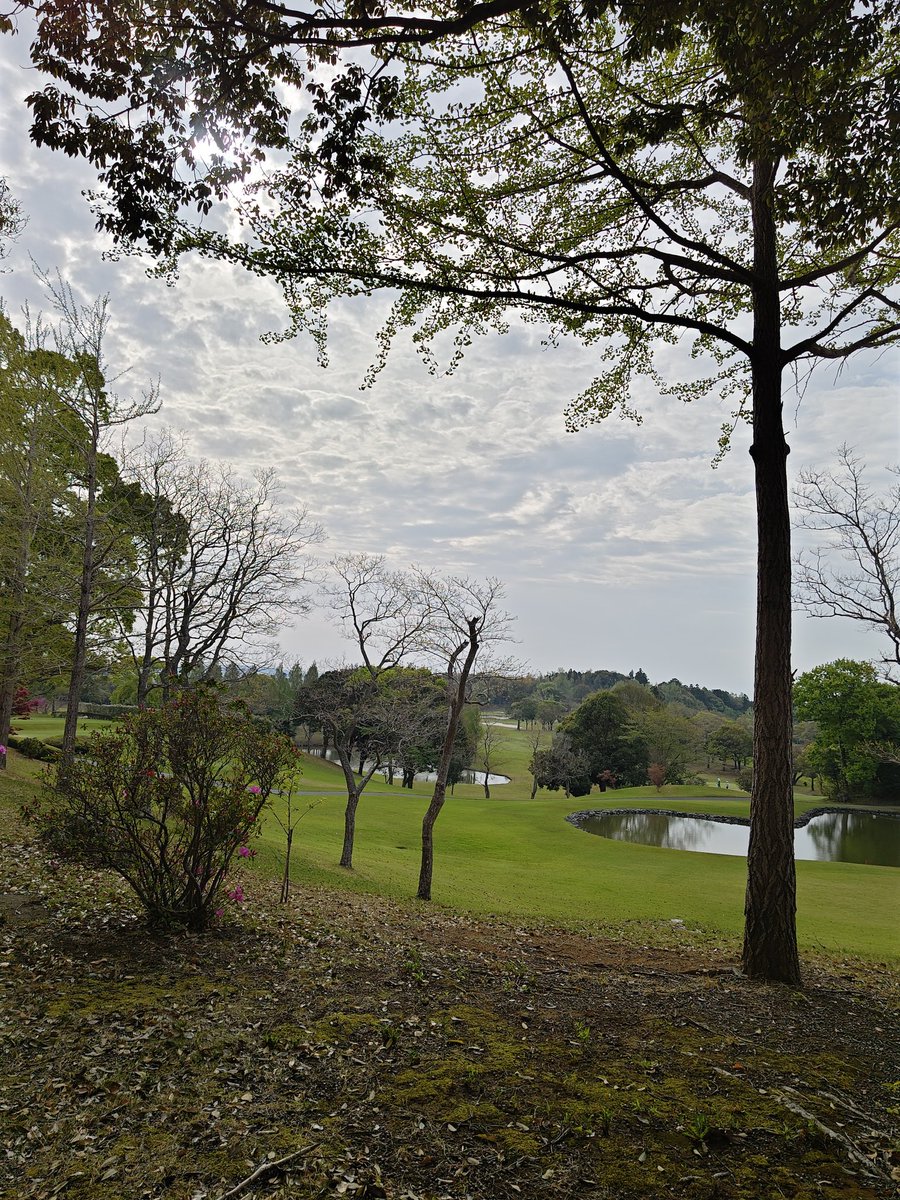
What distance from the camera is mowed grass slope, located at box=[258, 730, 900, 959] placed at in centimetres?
1327

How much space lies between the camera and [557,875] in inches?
779

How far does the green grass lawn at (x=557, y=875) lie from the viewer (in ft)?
42.7

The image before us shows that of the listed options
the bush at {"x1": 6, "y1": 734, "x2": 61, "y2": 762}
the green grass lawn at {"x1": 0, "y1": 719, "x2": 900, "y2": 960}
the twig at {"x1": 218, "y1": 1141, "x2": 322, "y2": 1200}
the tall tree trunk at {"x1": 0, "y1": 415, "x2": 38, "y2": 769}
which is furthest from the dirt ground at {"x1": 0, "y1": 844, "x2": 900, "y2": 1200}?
the bush at {"x1": 6, "y1": 734, "x2": 61, "y2": 762}

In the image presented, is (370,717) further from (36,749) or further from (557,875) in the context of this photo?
(36,749)

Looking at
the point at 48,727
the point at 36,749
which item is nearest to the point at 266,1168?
the point at 36,749

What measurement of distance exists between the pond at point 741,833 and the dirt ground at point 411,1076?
83.8 feet

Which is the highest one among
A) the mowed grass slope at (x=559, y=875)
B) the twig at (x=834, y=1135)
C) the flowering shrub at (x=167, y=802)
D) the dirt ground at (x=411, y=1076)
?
the flowering shrub at (x=167, y=802)

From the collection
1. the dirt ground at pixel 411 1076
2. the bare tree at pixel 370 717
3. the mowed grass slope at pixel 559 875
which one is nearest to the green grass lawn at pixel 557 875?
the mowed grass slope at pixel 559 875

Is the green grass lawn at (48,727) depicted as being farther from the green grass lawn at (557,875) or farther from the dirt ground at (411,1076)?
the dirt ground at (411,1076)

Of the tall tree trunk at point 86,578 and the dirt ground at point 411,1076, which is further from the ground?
the tall tree trunk at point 86,578

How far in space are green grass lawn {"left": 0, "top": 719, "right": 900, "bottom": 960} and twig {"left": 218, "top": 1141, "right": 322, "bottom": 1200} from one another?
902 cm

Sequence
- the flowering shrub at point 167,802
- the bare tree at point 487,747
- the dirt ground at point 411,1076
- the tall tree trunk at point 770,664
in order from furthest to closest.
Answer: the bare tree at point 487,747, the tall tree trunk at point 770,664, the flowering shrub at point 167,802, the dirt ground at point 411,1076

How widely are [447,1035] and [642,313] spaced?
6.57 metres

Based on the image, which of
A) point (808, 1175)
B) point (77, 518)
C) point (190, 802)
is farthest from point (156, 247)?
point (77, 518)
